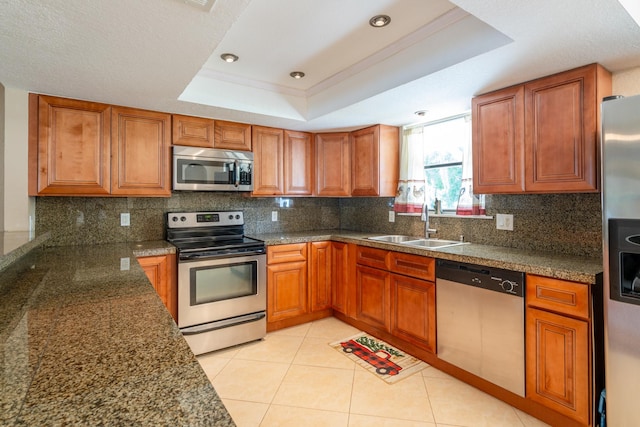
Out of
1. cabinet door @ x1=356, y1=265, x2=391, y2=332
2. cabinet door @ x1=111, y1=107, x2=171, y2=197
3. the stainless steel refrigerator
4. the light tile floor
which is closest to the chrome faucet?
cabinet door @ x1=356, y1=265, x2=391, y2=332

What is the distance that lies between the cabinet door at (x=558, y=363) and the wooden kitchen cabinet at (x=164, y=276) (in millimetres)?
2541

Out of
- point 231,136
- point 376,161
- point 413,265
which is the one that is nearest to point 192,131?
point 231,136

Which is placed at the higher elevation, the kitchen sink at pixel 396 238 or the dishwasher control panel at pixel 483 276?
the kitchen sink at pixel 396 238

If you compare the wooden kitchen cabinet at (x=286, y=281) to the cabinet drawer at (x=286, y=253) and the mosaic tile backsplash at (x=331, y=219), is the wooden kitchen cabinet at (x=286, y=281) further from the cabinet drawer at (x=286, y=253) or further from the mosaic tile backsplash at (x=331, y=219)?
the mosaic tile backsplash at (x=331, y=219)

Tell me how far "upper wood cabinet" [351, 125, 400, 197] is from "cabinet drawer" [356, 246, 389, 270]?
665 millimetres

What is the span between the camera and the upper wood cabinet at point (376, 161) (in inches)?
137

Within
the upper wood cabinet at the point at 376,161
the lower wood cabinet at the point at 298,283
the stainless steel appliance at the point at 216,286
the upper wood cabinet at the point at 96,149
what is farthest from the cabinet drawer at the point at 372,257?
the upper wood cabinet at the point at 96,149

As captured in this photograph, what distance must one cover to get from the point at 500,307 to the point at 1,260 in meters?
2.49

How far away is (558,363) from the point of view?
1861 millimetres

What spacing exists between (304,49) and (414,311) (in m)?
2.17

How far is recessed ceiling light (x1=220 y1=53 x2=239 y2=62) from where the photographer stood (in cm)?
248

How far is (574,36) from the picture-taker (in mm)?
1655

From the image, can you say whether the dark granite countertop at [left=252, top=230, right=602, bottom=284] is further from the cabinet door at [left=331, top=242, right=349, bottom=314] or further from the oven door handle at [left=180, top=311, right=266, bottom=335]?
the oven door handle at [left=180, top=311, right=266, bottom=335]

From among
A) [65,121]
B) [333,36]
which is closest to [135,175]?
[65,121]
